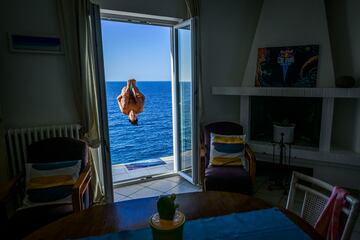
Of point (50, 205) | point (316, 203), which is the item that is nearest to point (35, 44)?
point (50, 205)

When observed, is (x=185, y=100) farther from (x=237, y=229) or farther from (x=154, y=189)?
(x=237, y=229)

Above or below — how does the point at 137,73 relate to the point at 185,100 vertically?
above

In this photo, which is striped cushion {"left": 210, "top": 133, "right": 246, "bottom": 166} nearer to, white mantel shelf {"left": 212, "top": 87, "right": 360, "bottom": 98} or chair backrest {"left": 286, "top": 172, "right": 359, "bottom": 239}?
white mantel shelf {"left": 212, "top": 87, "right": 360, "bottom": 98}

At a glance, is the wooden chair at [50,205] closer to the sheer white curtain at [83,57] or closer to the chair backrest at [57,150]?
the chair backrest at [57,150]

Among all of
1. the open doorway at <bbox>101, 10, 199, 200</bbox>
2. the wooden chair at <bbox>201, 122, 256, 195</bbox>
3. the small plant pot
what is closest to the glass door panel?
the open doorway at <bbox>101, 10, 199, 200</bbox>

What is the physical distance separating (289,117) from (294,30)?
116 centimetres

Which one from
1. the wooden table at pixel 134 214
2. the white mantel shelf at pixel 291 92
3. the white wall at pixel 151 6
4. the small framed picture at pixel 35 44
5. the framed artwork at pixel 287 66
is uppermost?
the white wall at pixel 151 6

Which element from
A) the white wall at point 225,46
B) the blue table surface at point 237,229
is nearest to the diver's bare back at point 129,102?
the white wall at point 225,46

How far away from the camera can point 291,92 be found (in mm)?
2895

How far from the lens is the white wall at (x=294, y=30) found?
9.41 ft

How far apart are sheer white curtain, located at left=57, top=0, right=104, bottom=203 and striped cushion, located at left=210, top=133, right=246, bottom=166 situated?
1293 mm

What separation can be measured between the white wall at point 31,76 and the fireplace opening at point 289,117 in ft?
8.10

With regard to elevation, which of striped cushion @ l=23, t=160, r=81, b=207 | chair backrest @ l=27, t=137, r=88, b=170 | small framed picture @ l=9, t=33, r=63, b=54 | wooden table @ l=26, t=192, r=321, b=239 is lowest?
striped cushion @ l=23, t=160, r=81, b=207

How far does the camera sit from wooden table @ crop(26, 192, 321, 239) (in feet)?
3.58
